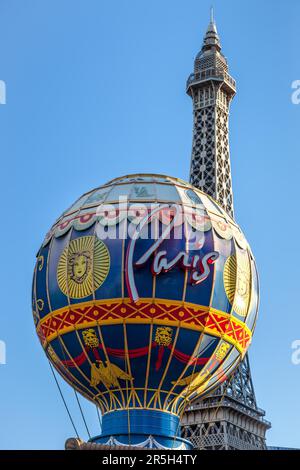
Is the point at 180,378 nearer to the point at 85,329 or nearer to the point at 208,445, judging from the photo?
the point at 85,329

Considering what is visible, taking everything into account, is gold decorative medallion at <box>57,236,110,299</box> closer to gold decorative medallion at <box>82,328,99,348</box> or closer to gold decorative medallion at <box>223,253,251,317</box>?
gold decorative medallion at <box>82,328,99,348</box>

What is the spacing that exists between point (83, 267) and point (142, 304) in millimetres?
1867

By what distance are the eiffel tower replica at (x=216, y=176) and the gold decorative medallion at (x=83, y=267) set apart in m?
37.1

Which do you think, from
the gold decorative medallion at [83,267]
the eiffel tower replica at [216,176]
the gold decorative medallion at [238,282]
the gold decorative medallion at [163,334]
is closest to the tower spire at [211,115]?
the eiffel tower replica at [216,176]

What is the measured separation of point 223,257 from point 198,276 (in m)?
1.27

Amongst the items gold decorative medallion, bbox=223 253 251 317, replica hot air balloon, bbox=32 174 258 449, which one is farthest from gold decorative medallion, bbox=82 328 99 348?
gold decorative medallion, bbox=223 253 251 317

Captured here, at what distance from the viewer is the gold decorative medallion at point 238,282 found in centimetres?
2436

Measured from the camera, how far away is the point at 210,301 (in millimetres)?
23812

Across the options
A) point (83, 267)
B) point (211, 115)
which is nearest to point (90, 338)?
point (83, 267)

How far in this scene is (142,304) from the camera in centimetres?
2328

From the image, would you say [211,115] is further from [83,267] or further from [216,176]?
[83,267]
